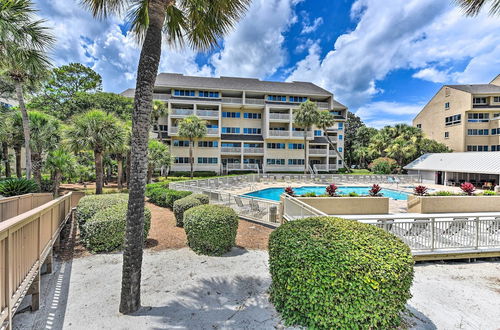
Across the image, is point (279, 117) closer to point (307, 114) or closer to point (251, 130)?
point (307, 114)

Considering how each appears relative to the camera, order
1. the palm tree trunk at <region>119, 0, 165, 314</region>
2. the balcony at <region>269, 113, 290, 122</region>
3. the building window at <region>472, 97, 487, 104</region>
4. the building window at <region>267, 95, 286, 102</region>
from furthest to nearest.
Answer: the building window at <region>267, 95, 286, 102</region>
the balcony at <region>269, 113, 290, 122</region>
the building window at <region>472, 97, 487, 104</region>
the palm tree trunk at <region>119, 0, 165, 314</region>

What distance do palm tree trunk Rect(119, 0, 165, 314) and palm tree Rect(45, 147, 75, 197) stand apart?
15.6 meters

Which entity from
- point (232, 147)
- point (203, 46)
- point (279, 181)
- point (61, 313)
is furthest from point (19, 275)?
point (232, 147)

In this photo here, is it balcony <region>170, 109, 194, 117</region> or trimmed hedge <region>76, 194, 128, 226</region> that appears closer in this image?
trimmed hedge <region>76, 194, 128, 226</region>

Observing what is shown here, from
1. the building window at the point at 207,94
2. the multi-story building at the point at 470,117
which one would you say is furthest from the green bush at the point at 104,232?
the multi-story building at the point at 470,117

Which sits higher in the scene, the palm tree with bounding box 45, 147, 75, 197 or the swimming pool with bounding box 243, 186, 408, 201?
the palm tree with bounding box 45, 147, 75, 197

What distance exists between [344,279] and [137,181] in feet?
11.6

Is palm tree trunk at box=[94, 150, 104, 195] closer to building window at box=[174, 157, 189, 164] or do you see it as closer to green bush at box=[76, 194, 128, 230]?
green bush at box=[76, 194, 128, 230]

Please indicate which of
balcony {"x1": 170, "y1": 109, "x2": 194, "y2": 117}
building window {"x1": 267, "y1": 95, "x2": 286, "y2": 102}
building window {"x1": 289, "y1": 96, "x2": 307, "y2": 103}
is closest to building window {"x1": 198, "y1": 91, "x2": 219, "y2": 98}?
balcony {"x1": 170, "y1": 109, "x2": 194, "y2": 117}

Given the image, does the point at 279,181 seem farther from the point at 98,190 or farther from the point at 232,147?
the point at 98,190

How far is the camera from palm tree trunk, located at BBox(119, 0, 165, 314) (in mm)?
3596

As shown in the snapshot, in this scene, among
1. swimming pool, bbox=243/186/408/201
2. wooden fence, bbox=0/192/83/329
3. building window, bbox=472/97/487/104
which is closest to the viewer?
wooden fence, bbox=0/192/83/329

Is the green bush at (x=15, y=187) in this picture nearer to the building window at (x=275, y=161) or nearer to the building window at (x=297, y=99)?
the building window at (x=275, y=161)

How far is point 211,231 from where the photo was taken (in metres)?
6.10
